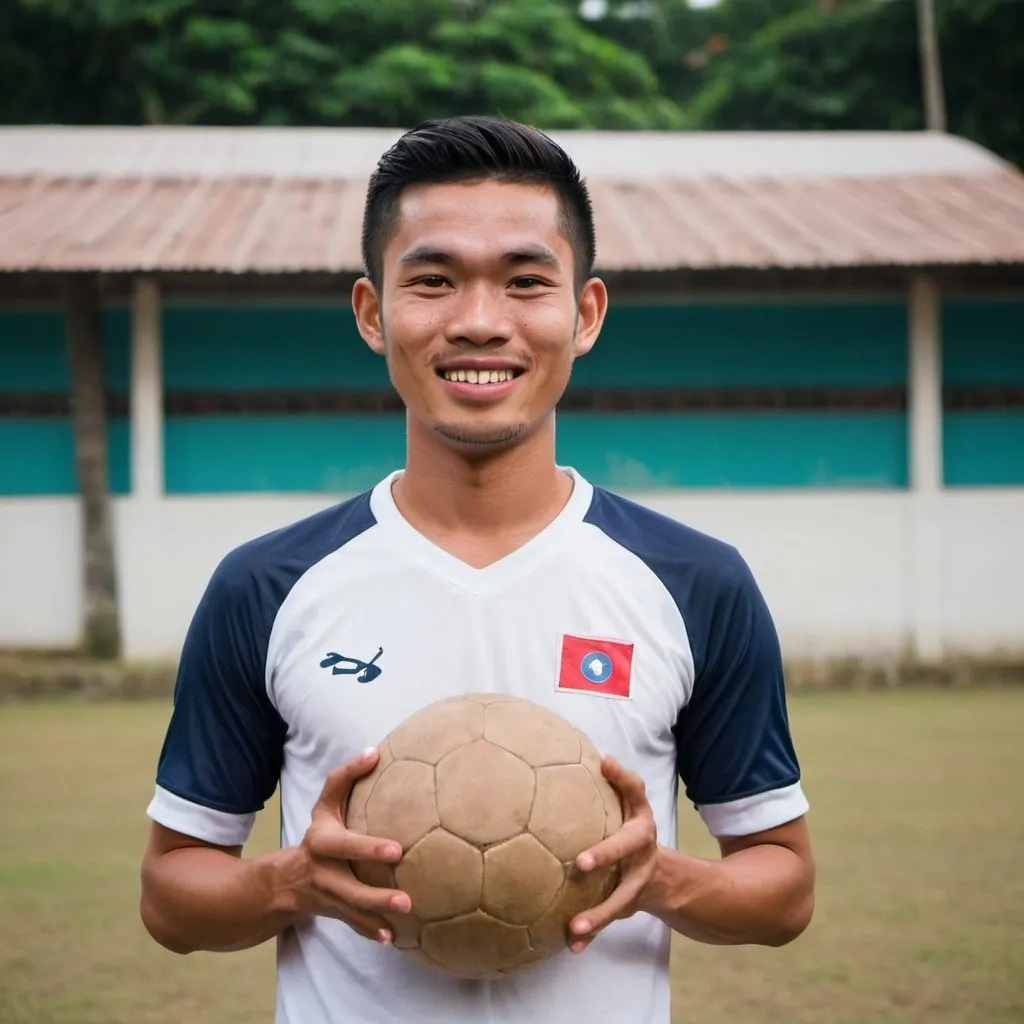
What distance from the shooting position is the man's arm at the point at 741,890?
198 centimetres

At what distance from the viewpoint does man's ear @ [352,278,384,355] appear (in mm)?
2301

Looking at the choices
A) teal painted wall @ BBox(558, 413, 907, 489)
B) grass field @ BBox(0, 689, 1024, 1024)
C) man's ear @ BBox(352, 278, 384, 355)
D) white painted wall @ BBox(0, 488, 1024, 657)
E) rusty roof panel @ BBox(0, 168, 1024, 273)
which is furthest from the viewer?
teal painted wall @ BBox(558, 413, 907, 489)

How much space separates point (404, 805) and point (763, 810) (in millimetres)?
548

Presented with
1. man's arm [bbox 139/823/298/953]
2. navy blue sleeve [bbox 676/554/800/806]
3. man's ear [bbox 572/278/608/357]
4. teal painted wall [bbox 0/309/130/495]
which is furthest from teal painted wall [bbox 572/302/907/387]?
man's arm [bbox 139/823/298/953]

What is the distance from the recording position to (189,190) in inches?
482

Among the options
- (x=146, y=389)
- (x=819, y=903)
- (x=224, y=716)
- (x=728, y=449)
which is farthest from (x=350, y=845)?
(x=728, y=449)

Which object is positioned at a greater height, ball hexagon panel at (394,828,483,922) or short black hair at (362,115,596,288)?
short black hair at (362,115,596,288)

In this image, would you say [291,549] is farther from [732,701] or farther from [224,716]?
[732,701]

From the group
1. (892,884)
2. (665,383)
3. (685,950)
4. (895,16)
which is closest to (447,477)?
(685,950)

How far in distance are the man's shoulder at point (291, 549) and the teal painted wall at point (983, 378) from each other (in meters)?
10.3

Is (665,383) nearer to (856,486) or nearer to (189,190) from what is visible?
(856,486)

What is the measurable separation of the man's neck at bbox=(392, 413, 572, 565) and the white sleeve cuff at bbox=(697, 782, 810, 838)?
18.4 inches

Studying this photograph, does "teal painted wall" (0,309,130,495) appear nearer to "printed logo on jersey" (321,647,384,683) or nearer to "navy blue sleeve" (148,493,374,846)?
"navy blue sleeve" (148,493,374,846)

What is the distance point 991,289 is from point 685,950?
322 inches
